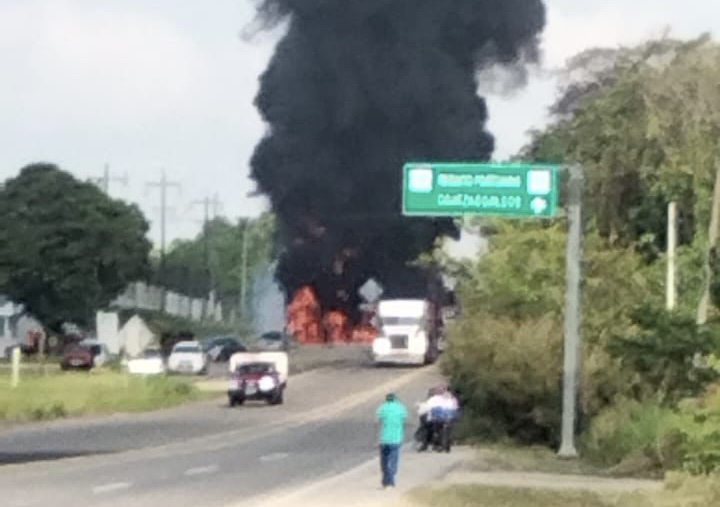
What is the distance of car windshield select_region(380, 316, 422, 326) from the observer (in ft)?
289

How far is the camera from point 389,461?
33.0m

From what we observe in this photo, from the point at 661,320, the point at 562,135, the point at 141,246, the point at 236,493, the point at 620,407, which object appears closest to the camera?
the point at 236,493

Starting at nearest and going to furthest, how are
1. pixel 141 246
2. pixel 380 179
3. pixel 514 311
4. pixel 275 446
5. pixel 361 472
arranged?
pixel 361 472, pixel 275 446, pixel 514 311, pixel 380 179, pixel 141 246

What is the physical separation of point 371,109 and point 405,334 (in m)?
20.8

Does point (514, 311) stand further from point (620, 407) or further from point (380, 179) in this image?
point (380, 179)

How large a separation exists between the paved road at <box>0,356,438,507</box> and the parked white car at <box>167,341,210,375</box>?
35.5 feet

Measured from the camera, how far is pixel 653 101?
52188mm

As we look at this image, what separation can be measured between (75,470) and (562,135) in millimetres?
37611

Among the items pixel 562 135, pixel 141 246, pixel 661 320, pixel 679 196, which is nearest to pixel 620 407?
pixel 661 320

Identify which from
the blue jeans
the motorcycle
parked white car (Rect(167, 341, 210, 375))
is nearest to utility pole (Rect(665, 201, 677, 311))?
the motorcycle

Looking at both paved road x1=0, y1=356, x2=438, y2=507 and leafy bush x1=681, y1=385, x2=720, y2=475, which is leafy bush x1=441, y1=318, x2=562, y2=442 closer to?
paved road x1=0, y1=356, x2=438, y2=507

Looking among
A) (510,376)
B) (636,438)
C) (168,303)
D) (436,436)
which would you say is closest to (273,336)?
(168,303)

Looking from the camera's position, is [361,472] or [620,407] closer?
[361,472]

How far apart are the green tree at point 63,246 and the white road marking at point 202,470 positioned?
65513mm
